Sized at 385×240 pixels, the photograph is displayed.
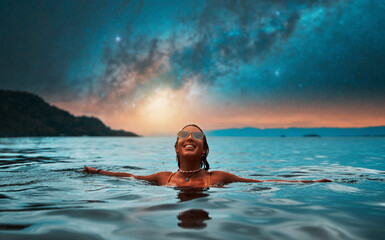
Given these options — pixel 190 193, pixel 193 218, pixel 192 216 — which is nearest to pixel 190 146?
pixel 190 193

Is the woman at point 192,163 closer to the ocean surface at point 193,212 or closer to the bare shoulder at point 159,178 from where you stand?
the bare shoulder at point 159,178

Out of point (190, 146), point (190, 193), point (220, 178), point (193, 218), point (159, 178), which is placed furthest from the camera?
point (159, 178)

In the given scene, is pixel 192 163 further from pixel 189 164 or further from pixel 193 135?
pixel 193 135

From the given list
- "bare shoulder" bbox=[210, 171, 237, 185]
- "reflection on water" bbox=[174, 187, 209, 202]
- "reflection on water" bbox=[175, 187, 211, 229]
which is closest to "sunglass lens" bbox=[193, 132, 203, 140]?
"bare shoulder" bbox=[210, 171, 237, 185]

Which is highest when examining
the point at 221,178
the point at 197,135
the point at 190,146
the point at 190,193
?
the point at 197,135

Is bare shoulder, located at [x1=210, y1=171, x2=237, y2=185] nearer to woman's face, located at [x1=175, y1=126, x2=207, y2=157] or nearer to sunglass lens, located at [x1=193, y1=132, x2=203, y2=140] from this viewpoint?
woman's face, located at [x1=175, y1=126, x2=207, y2=157]

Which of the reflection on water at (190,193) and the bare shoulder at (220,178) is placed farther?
the bare shoulder at (220,178)

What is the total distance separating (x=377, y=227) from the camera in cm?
368

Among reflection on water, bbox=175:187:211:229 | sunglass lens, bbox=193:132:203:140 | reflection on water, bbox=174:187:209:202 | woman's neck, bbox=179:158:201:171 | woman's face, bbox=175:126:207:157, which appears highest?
sunglass lens, bbox=193:132:203:140

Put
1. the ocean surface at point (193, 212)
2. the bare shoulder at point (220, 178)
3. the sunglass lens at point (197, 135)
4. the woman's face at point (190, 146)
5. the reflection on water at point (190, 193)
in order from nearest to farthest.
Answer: the ocean surface at point (193, 212) → the reflection on water at point (190, 193) → the woman's face at point (190, 146) → the sunglass lens at point (197, 135) → the bare shoulder at point (220, 178)

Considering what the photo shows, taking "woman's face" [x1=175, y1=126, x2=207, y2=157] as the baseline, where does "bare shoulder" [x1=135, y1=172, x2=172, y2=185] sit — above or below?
below

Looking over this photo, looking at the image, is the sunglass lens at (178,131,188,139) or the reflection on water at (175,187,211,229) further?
the sunglass lens at (178,131,188,139)

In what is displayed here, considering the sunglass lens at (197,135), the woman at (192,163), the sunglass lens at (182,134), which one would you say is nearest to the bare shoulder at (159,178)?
the woman at (192,163)

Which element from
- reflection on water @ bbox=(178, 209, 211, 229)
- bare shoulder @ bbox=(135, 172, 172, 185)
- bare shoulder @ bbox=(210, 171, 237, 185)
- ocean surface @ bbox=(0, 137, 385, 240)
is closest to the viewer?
ocean surface @ bbox=(0, 137, 385, 240)
